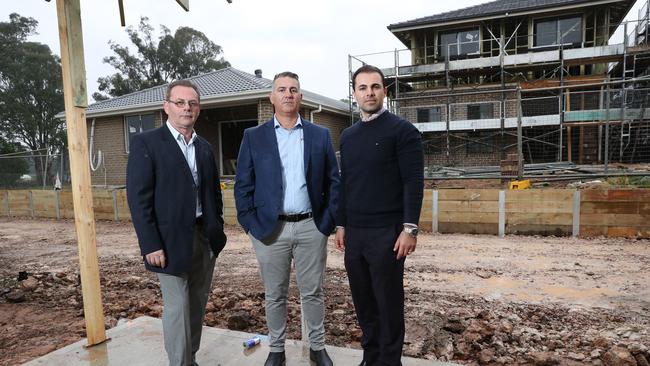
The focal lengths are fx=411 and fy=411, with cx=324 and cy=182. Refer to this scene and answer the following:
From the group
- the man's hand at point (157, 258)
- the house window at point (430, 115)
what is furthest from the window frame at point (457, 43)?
the man's hand at point (157, 258)

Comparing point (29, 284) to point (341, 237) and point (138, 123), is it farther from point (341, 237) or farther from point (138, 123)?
point (138, 123)

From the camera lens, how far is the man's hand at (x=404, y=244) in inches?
96.9

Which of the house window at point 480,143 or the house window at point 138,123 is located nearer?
the house window at point 138,123

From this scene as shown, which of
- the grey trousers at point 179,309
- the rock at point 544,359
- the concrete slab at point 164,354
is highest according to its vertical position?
the grey trousers at point 179,309

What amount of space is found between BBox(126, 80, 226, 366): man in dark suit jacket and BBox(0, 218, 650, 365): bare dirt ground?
160 cm

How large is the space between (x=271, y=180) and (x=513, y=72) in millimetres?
21977

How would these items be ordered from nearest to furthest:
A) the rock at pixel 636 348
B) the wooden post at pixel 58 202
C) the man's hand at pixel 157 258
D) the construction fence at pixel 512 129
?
the man's hand at pixel 157 258, the rock at pixel 636 348, the wooden post at pixel 58 202, the construction fence at pixel 512 129

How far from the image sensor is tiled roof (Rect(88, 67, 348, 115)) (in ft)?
49.1

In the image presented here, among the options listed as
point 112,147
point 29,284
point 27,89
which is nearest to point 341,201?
point 29,284

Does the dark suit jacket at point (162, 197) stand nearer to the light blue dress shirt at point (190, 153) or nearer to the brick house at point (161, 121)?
the light blue dress shirt at point (190, 153)

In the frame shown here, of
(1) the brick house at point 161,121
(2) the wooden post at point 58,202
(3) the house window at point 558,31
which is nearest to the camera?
(2) the wooden post at point 58,202

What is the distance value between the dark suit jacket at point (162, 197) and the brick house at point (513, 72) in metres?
15.2

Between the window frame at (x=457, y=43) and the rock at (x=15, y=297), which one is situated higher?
the window frame at (x=457, y=43)

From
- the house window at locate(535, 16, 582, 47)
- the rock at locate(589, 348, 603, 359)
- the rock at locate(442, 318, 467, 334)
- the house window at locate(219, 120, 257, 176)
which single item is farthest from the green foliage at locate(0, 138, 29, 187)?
the house window at locate(535, 16, 582, 47)
